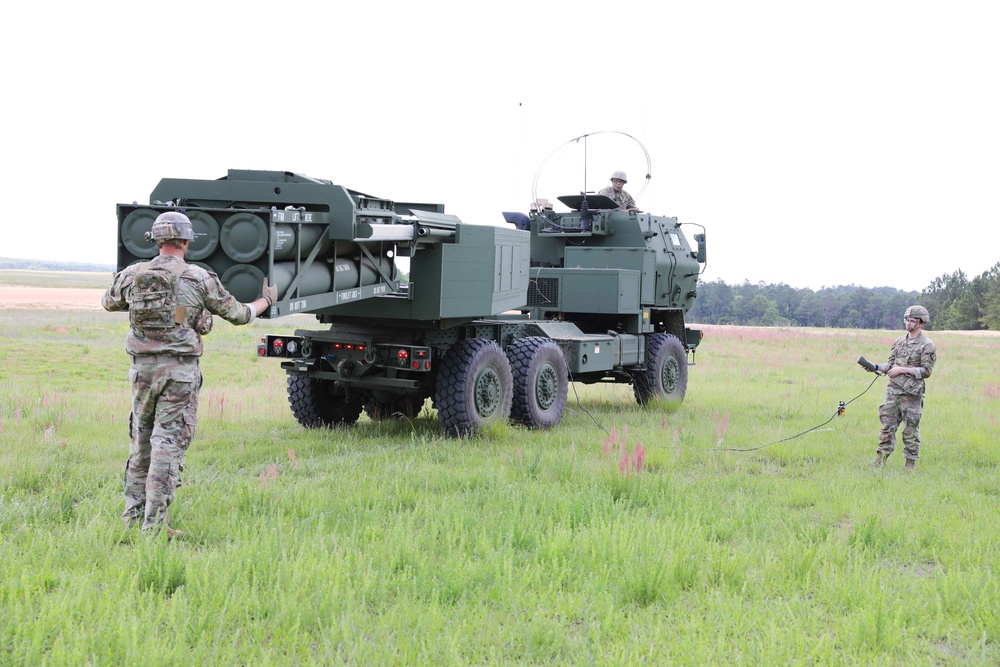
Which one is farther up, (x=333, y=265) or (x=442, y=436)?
(x=333, y=265)

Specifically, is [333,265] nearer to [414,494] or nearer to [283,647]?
[414,494]

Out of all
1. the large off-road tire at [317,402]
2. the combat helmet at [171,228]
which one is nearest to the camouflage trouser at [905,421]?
the large off-road tire at [317,402]

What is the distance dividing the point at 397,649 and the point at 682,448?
5577 millimetres

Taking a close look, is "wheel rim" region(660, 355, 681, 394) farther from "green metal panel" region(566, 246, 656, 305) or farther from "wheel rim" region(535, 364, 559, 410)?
"wheel rim" region(535, 364, 559, 410)

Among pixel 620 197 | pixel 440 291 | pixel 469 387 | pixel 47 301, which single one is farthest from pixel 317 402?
pixel 47 301

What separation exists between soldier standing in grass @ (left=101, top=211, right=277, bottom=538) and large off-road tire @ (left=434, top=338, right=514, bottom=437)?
12.4 feet

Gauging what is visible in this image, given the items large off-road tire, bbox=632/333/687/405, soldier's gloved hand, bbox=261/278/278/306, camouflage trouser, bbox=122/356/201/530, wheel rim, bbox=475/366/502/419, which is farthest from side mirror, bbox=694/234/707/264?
camouflage trouser, bbox=122/356/201/530

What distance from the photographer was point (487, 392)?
32.1 feet

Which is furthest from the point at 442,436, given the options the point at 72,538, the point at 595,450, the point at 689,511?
the point at 72,538

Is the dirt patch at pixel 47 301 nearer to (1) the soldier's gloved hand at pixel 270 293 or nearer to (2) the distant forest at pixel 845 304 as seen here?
(1) the soldier's gloved hand at pixel 270 293

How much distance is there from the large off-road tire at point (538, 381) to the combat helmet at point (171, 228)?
5.10 metres

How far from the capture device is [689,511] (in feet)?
21.1

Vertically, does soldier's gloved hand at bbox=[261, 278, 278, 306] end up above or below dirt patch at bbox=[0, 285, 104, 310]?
above

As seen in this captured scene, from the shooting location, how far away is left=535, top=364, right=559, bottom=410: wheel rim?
10.7 metres
